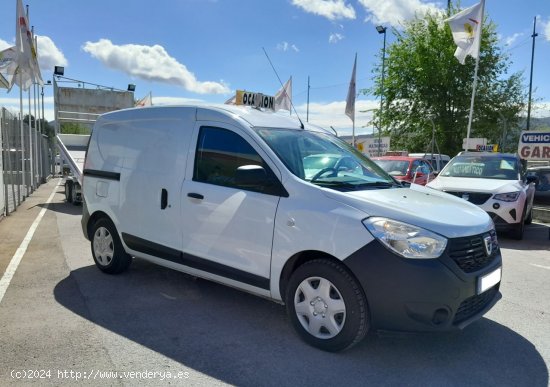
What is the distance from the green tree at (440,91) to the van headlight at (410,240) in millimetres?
28603

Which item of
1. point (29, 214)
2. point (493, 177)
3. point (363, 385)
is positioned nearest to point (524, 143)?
point (493, 177)

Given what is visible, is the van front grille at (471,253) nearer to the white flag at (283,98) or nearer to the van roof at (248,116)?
the van roof at (248,116)

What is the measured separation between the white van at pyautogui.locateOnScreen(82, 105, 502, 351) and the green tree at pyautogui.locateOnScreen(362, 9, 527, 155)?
1093 inches

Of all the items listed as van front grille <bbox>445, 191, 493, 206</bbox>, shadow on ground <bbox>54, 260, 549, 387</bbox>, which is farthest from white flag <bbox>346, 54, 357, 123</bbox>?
shadow on ground <bbox>54, 260, 549, 387</bbox>

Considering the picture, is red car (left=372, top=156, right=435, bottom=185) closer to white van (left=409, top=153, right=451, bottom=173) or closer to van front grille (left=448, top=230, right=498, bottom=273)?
white van (left=409, top=153, right=451, bottom=173)

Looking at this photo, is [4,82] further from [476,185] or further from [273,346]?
[273,346]

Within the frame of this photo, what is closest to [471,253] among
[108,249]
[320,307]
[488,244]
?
[488,244]

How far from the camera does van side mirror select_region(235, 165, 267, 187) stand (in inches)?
151

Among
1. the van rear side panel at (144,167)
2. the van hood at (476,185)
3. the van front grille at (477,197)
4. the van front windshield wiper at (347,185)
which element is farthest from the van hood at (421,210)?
the van hood at (476,185)

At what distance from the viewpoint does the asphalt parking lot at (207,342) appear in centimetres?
326

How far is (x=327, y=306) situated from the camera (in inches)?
141

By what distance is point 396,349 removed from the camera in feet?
12.2

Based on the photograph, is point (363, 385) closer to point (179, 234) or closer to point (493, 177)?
point (179, 234)

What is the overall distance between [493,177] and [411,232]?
741cm
